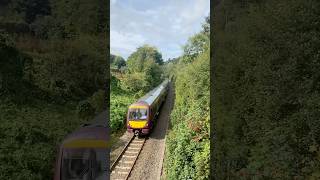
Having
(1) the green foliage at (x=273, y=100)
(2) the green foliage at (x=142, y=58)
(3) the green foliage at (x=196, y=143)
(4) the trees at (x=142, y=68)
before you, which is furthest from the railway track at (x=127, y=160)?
(2) the green foliage at (x=142, y=58)

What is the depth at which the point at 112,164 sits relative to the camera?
14.4 m

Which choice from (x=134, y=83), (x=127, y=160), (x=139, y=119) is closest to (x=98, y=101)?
(x=139, y=119)

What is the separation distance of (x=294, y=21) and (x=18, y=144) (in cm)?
1175

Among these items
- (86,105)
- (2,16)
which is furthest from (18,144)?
(2,16)

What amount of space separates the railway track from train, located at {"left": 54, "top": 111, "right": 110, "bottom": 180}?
305cm

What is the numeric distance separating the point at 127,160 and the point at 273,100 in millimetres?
7072

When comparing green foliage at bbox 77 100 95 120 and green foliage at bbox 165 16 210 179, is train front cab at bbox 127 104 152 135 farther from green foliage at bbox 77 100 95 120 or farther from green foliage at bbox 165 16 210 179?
green foliage at bbox 77 100 95 120

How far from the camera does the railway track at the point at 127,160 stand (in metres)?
13.2

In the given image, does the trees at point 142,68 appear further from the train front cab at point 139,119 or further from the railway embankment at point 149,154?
the train front cab at point 139,119

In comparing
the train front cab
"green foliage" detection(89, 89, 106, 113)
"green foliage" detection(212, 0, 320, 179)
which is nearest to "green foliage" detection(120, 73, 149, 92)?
"green foliage" detection(89, 89, 106, 113)

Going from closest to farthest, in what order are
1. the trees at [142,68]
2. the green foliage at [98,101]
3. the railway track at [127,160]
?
1. the railway track at [127,160]
2. the green foliage at [98,101]
3. the trees at [142,68]

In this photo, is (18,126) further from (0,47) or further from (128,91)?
(128,91)

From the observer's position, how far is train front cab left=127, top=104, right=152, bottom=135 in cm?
1844

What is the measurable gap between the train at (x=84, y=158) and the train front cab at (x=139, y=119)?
8.20 metres
